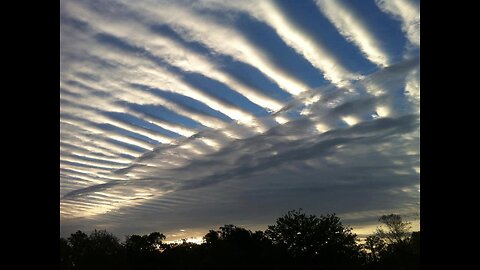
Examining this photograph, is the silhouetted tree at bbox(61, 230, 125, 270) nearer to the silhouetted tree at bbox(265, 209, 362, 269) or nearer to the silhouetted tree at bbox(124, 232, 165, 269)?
the silhouetted tree at bbox(124, 232, 165, 269)

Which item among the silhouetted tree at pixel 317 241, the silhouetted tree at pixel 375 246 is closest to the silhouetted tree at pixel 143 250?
A: the silhouetted tree at pixel 317 241

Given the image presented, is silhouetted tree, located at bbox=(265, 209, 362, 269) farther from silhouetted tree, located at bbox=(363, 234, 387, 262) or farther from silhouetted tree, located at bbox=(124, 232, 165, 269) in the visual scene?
silhouetted tree, located at bbox=(124, 232, 165, 269)

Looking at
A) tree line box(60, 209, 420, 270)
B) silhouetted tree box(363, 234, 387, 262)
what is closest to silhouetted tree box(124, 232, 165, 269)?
tree line box(60, 209, 420, 270)

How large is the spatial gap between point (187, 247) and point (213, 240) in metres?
5.01

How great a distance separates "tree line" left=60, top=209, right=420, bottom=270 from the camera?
5534 cm

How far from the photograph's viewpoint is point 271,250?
57.6 m

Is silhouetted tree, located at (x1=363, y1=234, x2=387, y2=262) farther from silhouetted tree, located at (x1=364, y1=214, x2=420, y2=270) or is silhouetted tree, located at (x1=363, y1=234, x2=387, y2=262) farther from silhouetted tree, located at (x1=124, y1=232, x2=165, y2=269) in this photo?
silhouetted tree, located at (x1=124, y1=232, x2=165, y2=269)

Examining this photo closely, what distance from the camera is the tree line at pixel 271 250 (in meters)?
55.3

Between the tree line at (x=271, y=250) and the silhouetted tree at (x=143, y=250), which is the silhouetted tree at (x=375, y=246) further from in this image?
the silhouetted tree at (x=143, y=250)

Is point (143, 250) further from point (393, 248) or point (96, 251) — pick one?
point (393, 248)

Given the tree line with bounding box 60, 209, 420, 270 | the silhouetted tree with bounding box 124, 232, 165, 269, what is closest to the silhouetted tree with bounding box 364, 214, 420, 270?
the tree line with bounding box 60, 209, 420, 270
